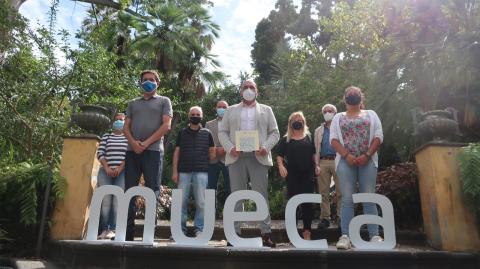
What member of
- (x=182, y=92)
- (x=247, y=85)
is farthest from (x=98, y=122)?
(x=182, y=92)

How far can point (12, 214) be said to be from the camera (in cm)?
459

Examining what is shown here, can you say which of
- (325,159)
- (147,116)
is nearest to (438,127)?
(325,159)

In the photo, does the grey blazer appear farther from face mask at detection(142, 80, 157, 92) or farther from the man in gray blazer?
face mask at detection(142, 80, 157, 92)

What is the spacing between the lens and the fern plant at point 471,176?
416 centimetres

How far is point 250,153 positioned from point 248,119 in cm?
38

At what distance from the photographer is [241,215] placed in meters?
4.05

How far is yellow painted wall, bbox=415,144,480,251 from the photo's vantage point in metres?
4.25

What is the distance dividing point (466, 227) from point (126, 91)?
767cm

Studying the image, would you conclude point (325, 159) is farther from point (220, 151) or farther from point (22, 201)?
point (22, 201)

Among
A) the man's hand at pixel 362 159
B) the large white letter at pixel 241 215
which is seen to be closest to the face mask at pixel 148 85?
the large white letter at pixel 241 215

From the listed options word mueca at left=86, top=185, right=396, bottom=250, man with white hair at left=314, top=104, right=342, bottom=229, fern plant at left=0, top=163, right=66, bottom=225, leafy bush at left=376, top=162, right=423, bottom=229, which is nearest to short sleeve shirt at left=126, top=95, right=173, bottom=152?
word mueca at left=86, top=185, right=396, bottom=250

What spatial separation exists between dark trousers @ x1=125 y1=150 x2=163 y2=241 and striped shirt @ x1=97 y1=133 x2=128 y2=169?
0.58m

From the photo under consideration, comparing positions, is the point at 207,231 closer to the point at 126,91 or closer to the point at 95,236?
the point at 95,236

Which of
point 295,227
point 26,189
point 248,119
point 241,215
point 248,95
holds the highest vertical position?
point 248,95
